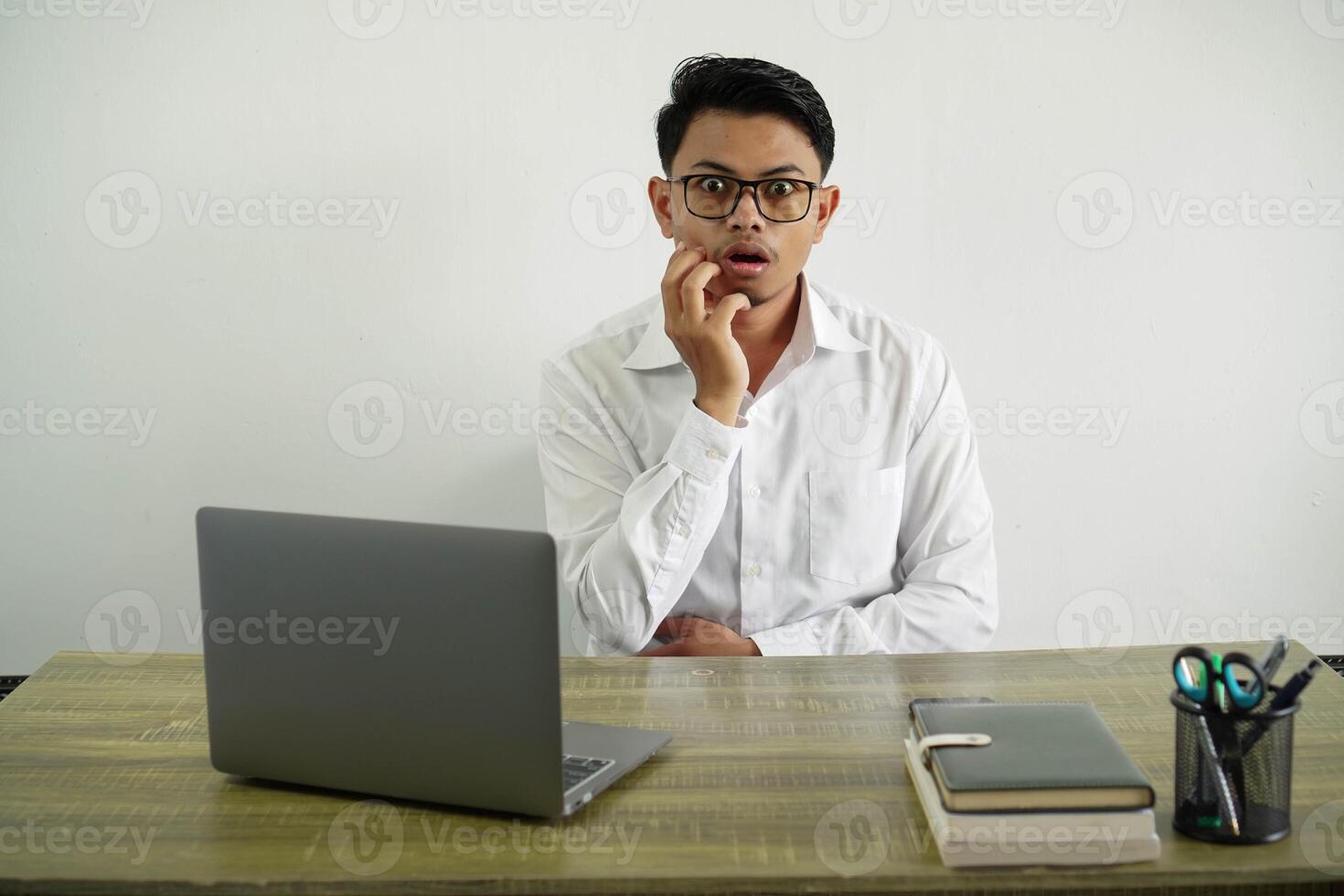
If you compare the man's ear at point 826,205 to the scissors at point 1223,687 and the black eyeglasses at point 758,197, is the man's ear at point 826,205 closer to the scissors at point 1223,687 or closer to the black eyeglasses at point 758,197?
the black eyeglasses at point 758,197

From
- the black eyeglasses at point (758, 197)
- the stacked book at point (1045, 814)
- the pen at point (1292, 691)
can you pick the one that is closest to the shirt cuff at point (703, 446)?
the black eyeglasses at point (758, 197)

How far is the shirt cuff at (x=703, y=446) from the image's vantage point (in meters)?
1.88

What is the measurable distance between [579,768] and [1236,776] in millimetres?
614

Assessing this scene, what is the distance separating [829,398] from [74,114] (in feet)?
5.15

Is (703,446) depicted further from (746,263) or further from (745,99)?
(745,99)

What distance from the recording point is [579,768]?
4.08 feet

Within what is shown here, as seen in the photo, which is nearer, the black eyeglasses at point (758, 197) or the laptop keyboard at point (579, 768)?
the laptop keyboard at point (579, 768)

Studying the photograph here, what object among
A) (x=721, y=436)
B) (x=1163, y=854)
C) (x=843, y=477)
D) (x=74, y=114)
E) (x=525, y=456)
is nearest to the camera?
(x=1163, y=854)

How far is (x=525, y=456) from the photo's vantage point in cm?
256

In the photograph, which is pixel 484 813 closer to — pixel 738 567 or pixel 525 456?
pixel 738 567

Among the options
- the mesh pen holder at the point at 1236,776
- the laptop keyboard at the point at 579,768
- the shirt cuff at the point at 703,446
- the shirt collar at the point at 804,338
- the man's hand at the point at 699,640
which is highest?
the shirt collar at the point at 804,338

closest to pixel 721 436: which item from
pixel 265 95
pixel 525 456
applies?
pixel 525 456

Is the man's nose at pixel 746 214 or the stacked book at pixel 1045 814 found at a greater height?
the man's nose at pixel 746 214

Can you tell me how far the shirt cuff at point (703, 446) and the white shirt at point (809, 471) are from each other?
10 centimetres
